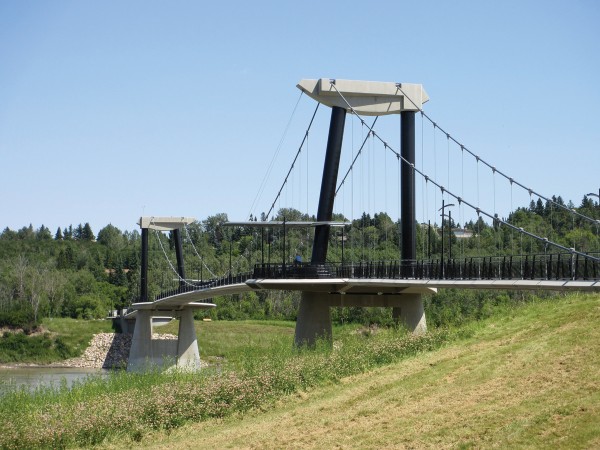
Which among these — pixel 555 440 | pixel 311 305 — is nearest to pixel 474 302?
pixel 311 305

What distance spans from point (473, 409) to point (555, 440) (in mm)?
3600

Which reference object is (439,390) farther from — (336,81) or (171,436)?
(336,81)

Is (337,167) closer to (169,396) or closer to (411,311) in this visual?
(411,311)

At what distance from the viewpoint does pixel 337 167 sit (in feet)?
151

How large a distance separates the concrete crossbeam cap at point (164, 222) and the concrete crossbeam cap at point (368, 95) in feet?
164

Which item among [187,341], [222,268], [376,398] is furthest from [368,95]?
[222,268]

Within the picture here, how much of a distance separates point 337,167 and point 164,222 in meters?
53.1

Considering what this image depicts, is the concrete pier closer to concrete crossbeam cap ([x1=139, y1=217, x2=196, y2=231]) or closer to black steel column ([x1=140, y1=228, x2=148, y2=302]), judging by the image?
black steel column ([x1=140, y1=228, x2=148, y2=302])

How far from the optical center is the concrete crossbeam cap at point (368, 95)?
47.3 m

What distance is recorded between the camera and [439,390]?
25.2 m

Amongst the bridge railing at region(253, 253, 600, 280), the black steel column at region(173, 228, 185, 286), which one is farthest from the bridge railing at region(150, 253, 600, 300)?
the black steel column at region(173, 228, 185, 286)

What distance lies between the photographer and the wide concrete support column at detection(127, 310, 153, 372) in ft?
290

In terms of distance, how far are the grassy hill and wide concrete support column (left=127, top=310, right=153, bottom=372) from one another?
2306 inches

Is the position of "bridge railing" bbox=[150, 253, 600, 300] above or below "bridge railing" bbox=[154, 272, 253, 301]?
above
